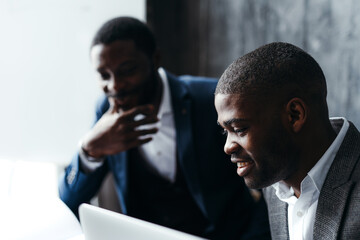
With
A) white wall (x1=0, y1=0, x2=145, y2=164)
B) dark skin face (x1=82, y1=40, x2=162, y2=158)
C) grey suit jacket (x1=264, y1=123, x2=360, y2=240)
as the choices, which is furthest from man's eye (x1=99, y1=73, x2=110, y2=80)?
grey suit jacket (x1=264, y1=123, x2=360, y2=240)

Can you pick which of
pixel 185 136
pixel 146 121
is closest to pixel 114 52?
pixel 146 121

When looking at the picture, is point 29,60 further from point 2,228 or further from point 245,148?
point 245,148

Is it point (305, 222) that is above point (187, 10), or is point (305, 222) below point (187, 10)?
below

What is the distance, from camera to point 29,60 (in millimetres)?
1825

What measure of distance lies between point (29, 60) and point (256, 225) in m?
1.24

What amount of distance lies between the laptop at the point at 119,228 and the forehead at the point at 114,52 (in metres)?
0.69

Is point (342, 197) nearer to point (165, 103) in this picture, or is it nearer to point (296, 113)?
point (296, 113)

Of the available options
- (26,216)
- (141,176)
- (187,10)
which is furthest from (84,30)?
(26,216)

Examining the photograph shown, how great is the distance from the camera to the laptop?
Result: 2.09 ft

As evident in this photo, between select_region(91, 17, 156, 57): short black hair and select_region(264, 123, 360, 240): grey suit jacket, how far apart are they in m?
0.82

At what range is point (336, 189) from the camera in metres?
0.85

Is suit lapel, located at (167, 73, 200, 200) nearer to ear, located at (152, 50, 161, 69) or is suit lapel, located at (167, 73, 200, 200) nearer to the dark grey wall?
ear, located at (152, 50, 161, 69)

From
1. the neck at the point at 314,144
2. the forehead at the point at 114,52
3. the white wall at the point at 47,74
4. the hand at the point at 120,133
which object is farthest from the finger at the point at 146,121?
the white wall at the point at 47,74

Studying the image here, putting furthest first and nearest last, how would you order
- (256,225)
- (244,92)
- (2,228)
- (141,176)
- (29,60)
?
1. (29,60)
2. (141,176)
3. (256,225)
4. (2,228)
5. (244,92)
